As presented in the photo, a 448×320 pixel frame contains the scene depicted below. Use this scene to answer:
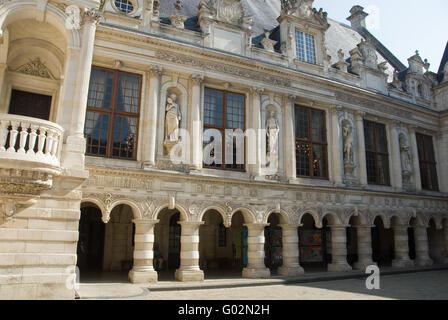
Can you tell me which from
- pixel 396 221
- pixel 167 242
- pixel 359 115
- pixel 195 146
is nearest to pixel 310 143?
pixel 359 115

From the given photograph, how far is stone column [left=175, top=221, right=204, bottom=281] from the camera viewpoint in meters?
15.1

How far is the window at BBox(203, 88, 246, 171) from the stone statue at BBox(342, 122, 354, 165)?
22.4 ft

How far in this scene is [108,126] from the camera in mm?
15531

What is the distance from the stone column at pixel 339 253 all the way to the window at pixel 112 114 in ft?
38.7

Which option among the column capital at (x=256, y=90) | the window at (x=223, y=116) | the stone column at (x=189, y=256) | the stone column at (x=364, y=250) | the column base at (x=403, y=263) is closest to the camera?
the stone column at (x=189, y=256)

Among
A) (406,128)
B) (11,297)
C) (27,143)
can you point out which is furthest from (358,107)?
(11,297)

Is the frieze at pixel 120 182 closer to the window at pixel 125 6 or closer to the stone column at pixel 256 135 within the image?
the stone column at pixel 256 135

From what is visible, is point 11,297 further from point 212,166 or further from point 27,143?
point 212,166

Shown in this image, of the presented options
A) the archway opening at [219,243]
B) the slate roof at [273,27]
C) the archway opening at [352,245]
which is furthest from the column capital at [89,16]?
the archway opening at [352,245]

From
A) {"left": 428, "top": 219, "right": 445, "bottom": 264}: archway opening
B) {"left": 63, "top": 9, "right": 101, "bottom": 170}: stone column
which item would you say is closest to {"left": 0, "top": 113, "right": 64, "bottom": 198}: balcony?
{"left": 63, "top": 9, "right": 101, "bottom": 170}: stone column

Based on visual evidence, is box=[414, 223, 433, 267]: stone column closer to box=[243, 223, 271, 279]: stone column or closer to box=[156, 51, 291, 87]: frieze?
box=[243, 223, 271, 279]: stone column

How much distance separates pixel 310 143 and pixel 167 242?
10.1m

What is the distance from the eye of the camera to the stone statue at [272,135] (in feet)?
61.0

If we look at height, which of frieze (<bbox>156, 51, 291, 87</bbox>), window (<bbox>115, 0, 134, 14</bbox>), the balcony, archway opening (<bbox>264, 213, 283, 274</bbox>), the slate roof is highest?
the slate roof
